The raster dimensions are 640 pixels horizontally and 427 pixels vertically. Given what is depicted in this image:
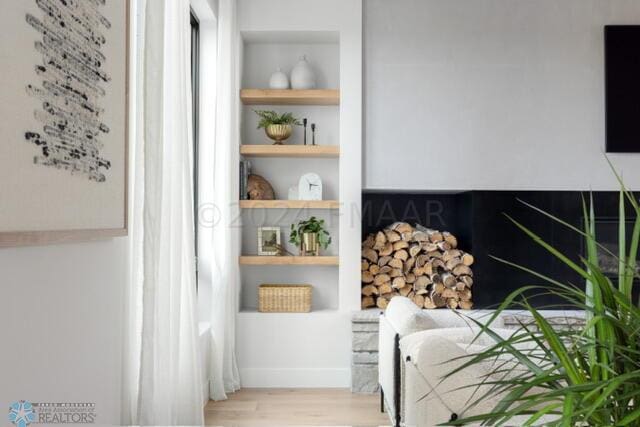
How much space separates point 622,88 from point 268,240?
8.59 feet

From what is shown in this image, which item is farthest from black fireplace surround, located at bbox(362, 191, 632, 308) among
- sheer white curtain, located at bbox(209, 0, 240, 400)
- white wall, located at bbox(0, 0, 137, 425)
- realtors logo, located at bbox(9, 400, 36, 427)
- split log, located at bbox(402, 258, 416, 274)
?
realtors logo, located at bbox(9, 400, 36, 427)

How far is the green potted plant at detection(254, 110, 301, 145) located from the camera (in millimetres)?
4410

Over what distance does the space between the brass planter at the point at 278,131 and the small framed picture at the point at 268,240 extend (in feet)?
2.10

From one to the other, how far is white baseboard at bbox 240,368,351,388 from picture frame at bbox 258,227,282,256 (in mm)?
808

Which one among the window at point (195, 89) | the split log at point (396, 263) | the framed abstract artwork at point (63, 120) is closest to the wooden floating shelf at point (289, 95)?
the window at point (195, 89)

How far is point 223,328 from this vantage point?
12.9 feet

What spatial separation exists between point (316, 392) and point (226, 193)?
4.68 ft

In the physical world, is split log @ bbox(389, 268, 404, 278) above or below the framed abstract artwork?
below

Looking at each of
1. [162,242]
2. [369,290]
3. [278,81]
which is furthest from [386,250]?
[162,242]

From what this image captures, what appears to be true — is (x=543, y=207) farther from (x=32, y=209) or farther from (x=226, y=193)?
(x=32, y=209)

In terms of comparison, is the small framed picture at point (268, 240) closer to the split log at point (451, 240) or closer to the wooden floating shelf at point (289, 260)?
the wooden floating shelf at point (289, 260)

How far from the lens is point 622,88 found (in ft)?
14.0

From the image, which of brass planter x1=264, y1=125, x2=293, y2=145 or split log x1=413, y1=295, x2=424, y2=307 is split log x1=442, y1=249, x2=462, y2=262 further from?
brass planter x1=264, y1=125, x2=293, y2=145

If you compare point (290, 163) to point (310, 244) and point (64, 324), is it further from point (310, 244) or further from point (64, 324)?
point (64, 324)
